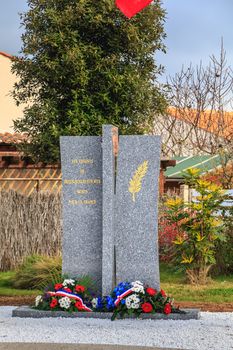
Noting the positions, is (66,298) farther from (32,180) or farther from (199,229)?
(32,180)

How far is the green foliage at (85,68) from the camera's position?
65.4ft

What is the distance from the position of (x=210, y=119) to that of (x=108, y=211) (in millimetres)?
33221

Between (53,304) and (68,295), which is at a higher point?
(68,295)

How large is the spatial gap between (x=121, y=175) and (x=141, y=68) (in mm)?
10598

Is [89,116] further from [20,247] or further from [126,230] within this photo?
[126,230]

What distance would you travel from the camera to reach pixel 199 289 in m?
14.1

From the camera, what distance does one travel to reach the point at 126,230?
35.3ft

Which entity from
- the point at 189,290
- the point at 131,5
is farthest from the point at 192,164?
the point at 131,5

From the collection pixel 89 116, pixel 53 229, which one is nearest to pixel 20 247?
pixel 53 229

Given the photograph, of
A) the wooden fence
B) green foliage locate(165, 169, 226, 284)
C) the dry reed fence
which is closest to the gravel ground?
green foliage locate(165, 169, 226, 284)

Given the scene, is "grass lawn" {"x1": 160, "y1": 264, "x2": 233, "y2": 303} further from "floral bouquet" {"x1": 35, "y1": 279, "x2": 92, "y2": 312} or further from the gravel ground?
"floral bouquet" {"x1": 35, "y1": 279, "x2": 92, "y2": 312}

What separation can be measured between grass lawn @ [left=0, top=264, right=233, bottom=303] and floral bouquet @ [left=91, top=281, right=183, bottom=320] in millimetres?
2571

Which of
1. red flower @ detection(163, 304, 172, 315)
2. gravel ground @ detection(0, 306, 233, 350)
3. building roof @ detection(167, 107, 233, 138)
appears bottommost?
gravel ground @ detection(0, 306, 233, 350)

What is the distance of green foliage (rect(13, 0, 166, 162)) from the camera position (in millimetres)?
19922
